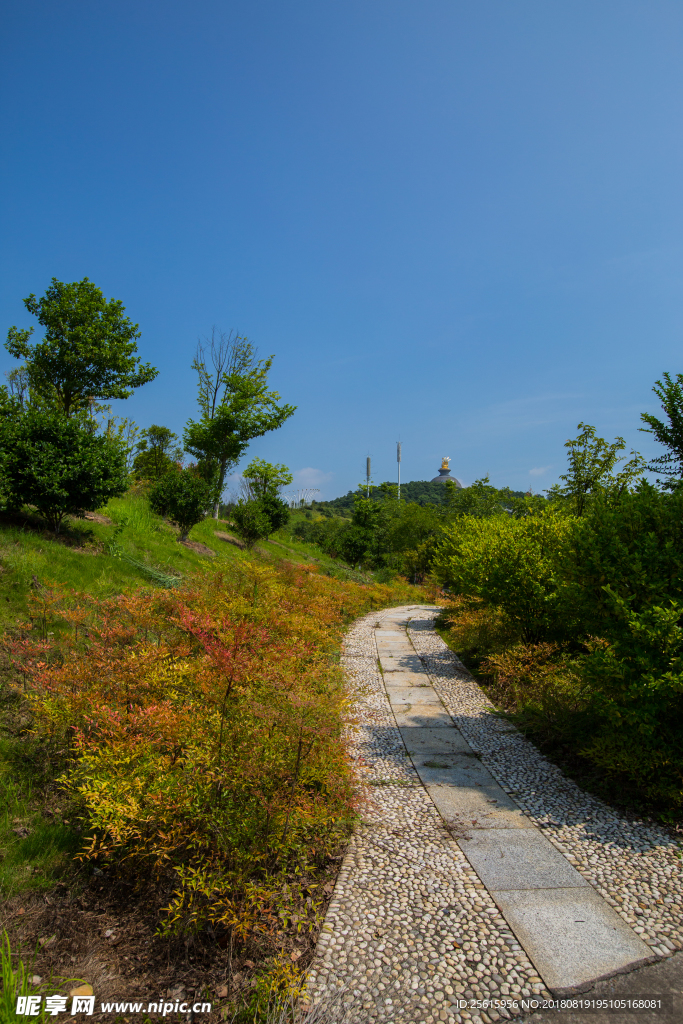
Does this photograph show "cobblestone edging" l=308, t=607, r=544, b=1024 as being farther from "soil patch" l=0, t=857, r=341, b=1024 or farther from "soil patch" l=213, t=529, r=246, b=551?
"soil patch" l=213, t=529, r=246, b=551

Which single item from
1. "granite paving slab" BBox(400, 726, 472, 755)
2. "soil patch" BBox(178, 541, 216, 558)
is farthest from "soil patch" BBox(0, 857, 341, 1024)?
"soil patch" BBox(178, 541, 216, 558)

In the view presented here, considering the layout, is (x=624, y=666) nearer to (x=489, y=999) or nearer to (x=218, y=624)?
(x=489, y=999)

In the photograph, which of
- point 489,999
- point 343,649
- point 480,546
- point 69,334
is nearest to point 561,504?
point 480,546

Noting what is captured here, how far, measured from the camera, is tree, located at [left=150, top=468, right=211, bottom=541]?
11.8 metres

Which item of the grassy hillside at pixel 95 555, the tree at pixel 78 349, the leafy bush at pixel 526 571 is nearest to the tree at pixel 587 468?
the leafy bush at pixel 526 571

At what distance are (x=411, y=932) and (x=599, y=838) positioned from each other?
1661 millimetres

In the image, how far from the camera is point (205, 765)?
2.49m

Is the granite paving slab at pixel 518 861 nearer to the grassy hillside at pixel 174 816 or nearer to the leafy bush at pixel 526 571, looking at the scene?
the grassy hillside at pixel 174 816

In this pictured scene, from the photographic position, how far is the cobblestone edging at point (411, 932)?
2158mm

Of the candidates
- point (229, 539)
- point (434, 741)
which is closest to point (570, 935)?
point (434, 741)

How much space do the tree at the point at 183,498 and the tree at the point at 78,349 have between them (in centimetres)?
551

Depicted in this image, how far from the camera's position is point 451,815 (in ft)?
12.0

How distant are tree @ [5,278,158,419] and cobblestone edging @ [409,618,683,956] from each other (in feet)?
48.8

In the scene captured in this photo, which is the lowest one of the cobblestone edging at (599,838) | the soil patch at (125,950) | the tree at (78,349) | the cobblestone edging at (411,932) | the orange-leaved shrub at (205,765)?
the cobblestone edging at (599,838)
